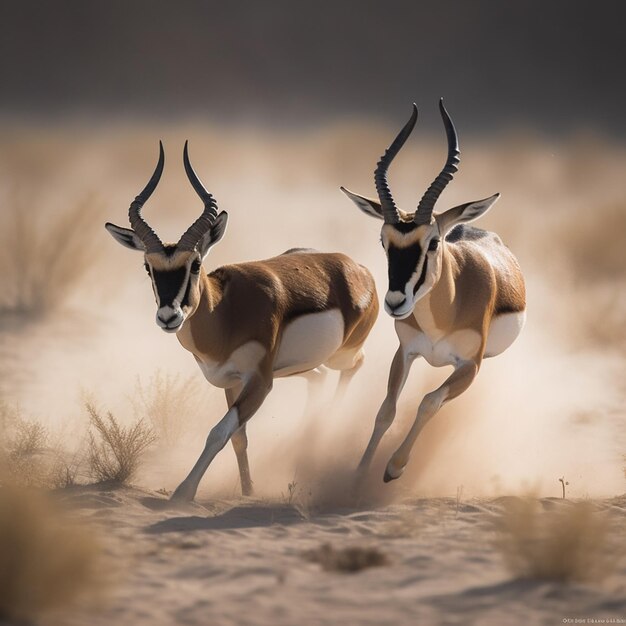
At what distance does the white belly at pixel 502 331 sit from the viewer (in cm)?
1063

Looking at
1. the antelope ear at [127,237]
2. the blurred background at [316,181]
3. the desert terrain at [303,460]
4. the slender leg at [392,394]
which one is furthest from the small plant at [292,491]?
the antelope ear at [127,237]

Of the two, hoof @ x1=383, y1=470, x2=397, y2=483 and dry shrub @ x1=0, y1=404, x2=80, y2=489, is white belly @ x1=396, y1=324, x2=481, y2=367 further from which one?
dry shrub @ x1=0, y1=404, x2=80, y2=489

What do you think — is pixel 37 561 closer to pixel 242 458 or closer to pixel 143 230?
pixel 143 230

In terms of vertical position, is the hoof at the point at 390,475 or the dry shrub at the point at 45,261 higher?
the dry shrub at the point at 45,261

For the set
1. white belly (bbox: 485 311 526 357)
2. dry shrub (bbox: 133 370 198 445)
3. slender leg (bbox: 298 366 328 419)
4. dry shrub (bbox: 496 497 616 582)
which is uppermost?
white belly (bbox: 485 311 526 357)

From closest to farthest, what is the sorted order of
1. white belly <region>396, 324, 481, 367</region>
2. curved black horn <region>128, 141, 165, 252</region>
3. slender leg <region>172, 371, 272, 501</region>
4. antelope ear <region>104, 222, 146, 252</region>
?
slender leg <region>172, 371, 272, 501</region>, curved black horn <region>128, 141, 165, 252</region>, antelope ear <region>104, 222, 146, 252</region>, white belly <region>396, 324, 481, 367</region>

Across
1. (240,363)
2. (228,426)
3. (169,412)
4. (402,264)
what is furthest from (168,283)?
(169,412)

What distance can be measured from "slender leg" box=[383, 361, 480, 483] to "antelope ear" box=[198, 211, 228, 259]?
7.04 feet

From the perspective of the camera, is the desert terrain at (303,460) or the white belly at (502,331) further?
the white belly at (502,331)

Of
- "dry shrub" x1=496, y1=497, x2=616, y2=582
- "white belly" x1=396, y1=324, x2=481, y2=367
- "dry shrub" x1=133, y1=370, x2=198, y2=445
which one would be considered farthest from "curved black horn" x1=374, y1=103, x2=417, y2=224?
"dry shrub" x1=133, y1=370, x2=198, y2=445

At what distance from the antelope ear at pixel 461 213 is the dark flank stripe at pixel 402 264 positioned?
0.48 meters

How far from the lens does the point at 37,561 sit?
6.32 metres

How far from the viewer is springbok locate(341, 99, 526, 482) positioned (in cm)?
941

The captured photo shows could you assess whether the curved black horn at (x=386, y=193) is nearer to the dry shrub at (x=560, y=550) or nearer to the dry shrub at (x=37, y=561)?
the dry shrub at (x=560, y=550)
